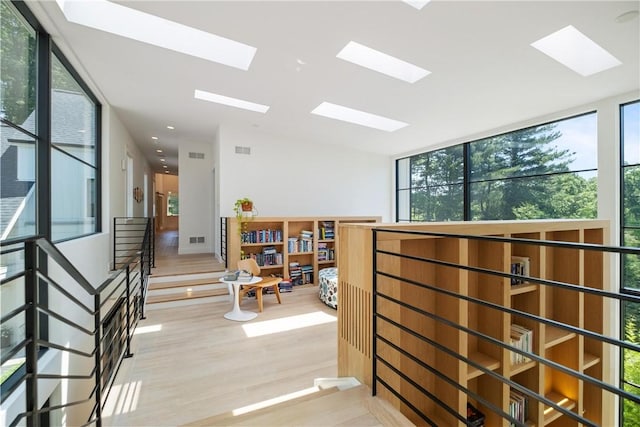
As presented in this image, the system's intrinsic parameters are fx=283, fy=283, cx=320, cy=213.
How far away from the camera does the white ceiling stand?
2.59 m

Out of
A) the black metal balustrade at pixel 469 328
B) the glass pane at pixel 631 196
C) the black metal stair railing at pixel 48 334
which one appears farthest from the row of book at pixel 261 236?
the glass pane at pixel 631 196

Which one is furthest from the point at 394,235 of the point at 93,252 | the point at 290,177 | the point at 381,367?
the point at 290,177

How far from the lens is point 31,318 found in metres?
1.36

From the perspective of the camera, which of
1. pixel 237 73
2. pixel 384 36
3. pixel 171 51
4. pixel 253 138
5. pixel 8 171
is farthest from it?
pixel 253 138

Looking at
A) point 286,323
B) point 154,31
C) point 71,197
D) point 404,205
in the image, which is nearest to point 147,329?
point 286,323

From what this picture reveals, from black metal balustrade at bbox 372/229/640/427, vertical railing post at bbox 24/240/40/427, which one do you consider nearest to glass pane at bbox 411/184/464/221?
black metal balustrade at bbox 372/229/640/427

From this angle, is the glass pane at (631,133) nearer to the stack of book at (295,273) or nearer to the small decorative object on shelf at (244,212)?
the stack of book at (295,273)

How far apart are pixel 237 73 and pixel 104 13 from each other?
1453 millimetres

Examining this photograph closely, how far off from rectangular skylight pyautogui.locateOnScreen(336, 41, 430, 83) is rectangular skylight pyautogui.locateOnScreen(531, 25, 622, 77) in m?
1.24

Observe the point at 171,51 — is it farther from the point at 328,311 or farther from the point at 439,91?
the point at 328,311

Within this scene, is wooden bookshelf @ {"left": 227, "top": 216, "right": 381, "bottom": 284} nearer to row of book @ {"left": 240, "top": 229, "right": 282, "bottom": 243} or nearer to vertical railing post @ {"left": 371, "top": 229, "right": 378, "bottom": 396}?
row of book @ {"left": 240, "top": 229, "right": 282, "bottom": 243}

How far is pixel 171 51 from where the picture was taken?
3.39 meters

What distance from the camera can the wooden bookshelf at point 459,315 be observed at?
68.9 inches

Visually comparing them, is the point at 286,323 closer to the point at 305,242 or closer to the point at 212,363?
the point at 212,363
